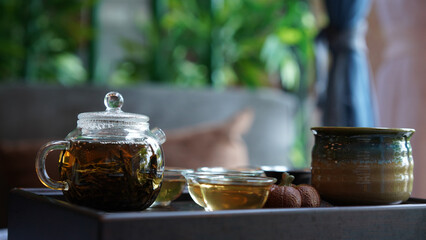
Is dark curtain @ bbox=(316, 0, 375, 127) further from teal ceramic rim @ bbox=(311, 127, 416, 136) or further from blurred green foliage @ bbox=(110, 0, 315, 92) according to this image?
teal ceramic rim @ bbox=(311, 127, 416, 136)

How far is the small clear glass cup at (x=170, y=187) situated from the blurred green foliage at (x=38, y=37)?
2.66m

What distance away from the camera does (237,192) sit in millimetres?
700

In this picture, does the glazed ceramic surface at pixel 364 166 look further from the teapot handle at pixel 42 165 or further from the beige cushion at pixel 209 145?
the beige cushion at pixel 209 145

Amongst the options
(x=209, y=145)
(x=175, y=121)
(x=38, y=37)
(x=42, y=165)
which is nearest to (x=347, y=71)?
(x=209, y=145)

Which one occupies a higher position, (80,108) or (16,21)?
(16,21)

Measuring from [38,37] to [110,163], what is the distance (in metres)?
3.09

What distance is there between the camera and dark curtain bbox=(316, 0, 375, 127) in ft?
7.31

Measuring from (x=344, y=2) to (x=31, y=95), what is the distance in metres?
1.39

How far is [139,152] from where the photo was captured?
71cm

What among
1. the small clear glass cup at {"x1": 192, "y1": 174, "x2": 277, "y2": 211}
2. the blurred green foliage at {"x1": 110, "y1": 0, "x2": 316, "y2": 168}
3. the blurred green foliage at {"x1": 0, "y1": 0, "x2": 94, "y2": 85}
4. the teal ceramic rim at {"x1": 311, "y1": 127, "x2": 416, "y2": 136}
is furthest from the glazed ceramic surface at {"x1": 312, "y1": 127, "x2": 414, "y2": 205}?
the blurred green foliage at {"x1": 0, "y1": 0, "x2": 94, "y2": 85}

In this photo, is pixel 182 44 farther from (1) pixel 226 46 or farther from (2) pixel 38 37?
A: (2) pixel 38 37

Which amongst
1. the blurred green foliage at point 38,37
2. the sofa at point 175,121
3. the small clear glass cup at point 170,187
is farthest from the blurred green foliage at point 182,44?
the small clear glass cup at point 170,187

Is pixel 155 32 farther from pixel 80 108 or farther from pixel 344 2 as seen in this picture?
pixel 344 2

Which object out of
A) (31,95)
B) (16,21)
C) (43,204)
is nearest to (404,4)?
(31,95)
